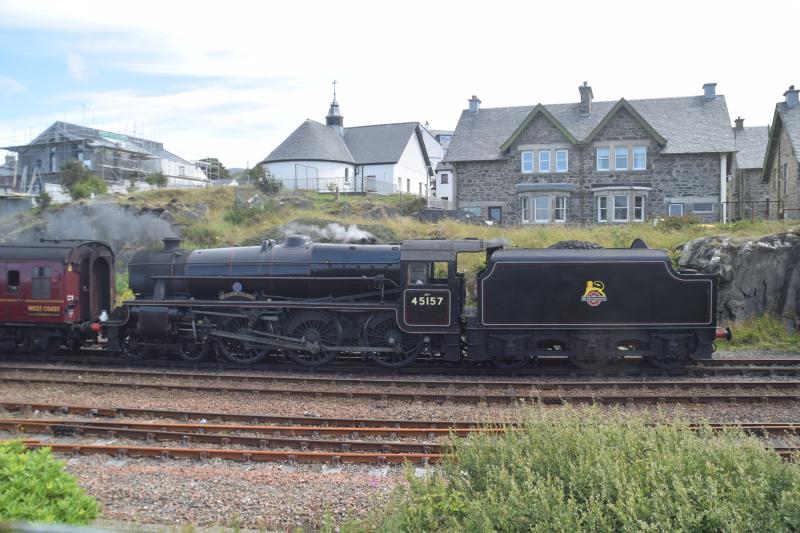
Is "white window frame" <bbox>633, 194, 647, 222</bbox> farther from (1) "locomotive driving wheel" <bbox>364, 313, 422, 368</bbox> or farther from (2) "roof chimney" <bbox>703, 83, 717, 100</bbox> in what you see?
(1) "locomotive driving wheel" <bbox>364, 313, 422, 368</bbox>

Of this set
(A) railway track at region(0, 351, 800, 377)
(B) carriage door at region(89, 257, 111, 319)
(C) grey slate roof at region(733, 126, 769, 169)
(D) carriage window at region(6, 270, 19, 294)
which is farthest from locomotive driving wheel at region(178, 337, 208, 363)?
(C) grey slate roof at region(733, 126, 769, 169)

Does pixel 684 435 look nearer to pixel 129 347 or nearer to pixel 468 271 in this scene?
pixel 129 347

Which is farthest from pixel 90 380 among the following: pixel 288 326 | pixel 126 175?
pixel 126 175

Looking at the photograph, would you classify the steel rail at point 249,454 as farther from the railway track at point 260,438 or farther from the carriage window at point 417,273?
the carriage window at point 417,273

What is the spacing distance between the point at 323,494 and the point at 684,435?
3933 millimetres

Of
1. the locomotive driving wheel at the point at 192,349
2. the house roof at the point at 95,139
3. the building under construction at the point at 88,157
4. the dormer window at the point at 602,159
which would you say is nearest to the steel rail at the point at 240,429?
the locomotive driving wheel at the point at 192,349

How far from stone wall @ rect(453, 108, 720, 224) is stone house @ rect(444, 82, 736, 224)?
0.05 m

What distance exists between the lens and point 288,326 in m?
14.2

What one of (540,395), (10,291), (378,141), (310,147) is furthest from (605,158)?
(10,291)

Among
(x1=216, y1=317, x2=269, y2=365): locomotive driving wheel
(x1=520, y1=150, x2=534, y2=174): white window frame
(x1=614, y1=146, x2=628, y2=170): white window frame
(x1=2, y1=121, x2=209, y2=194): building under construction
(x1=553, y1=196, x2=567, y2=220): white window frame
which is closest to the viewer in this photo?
(x1=216, y1=317, x2=269, y2=365): locomotive driving wheel

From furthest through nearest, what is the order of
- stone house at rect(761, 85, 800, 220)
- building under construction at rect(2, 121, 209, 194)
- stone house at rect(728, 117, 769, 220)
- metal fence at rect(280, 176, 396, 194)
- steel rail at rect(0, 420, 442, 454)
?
building under construction at rect(2, 121, 209, 194)
metal fence at rect(280, 176, 396, 194)
stone house at rect(728, 117, 769, 220)
stone house at rect(761, 85, 800, 220)
steel rail at rect(0, 420, 442, 454)

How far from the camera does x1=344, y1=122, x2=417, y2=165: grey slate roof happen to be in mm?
45375

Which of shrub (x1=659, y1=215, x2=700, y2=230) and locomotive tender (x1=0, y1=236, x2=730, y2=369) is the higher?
shrub (x1=659, y1=215, x2=700, y2=230)

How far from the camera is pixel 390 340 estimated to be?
13.7m
